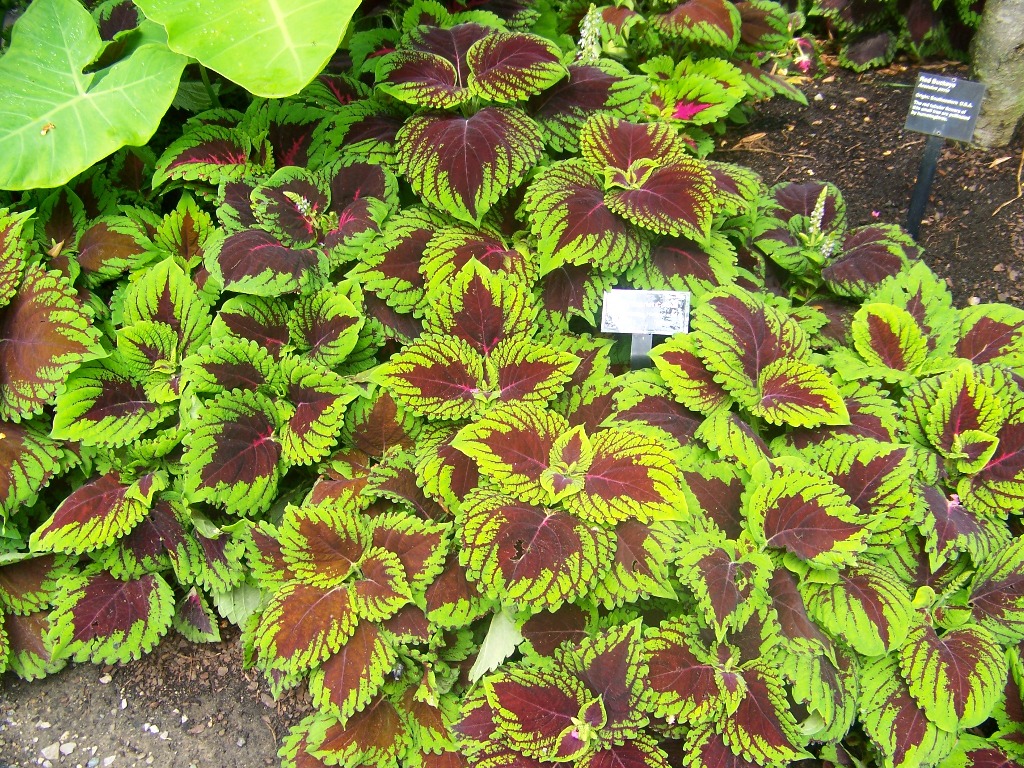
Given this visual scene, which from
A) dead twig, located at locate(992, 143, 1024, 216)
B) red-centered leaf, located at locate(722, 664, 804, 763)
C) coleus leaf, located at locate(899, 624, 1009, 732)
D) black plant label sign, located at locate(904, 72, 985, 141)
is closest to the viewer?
red-centered leaf, located at locate(722, 664, 804, 763)

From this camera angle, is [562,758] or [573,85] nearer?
[562,758]

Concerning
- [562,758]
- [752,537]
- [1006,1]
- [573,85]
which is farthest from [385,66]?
[1006,1]

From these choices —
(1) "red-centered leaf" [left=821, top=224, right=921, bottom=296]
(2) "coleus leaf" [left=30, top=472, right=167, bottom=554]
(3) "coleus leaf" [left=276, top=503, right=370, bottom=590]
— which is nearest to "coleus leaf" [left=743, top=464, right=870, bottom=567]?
(1) "red-centered leaf" [left=821, top=224, right=921, bottom=296]

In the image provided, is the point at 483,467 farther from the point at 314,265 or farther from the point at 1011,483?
the point at 1011,483

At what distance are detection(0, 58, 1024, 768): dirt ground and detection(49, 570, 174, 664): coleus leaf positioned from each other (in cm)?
11

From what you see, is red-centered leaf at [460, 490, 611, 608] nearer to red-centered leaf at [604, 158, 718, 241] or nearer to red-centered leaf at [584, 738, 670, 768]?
red-centered leaf at [584, 738, 670, 768]

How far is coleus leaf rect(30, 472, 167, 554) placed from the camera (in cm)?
169

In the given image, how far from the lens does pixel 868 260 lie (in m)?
2.04

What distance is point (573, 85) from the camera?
2125mm

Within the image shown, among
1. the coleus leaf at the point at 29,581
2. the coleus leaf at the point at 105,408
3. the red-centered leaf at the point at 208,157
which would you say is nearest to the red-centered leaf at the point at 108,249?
the red-centered leaf at the point at 208,157

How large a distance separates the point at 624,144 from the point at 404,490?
989mm

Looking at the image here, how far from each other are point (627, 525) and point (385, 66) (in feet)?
4.19

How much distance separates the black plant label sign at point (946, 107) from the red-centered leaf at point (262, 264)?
161 centimetres

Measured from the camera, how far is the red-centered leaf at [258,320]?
6.11 feet
